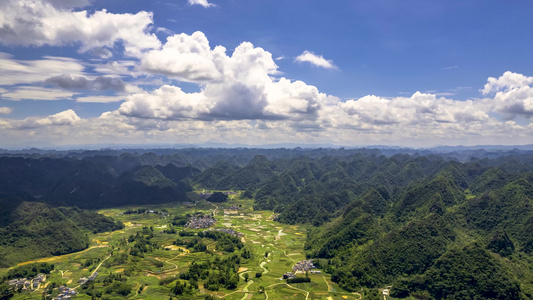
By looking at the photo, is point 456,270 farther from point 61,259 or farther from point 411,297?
point 61,259

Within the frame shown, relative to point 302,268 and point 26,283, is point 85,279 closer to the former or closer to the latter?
point 26,283

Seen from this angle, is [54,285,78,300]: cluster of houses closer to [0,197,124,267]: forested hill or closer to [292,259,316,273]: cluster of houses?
[0,197,124,267]: forested hill

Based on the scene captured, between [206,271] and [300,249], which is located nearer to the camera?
[206,271]

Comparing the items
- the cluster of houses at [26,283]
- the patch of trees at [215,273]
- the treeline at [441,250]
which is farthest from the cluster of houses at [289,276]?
the cluster of houses at [26,283]

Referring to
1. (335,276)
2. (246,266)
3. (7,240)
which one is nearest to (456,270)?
(335,276)

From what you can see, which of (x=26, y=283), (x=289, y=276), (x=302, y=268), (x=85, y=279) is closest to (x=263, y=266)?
(x=302, y=268)

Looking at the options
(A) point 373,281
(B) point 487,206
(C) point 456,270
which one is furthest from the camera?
(B) point 487,206

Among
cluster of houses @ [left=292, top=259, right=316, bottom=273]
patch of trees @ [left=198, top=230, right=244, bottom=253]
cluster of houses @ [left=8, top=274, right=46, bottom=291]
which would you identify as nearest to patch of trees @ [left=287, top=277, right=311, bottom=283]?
cluster of houses @ [left=292, top=259, right=316, bottom=273]
